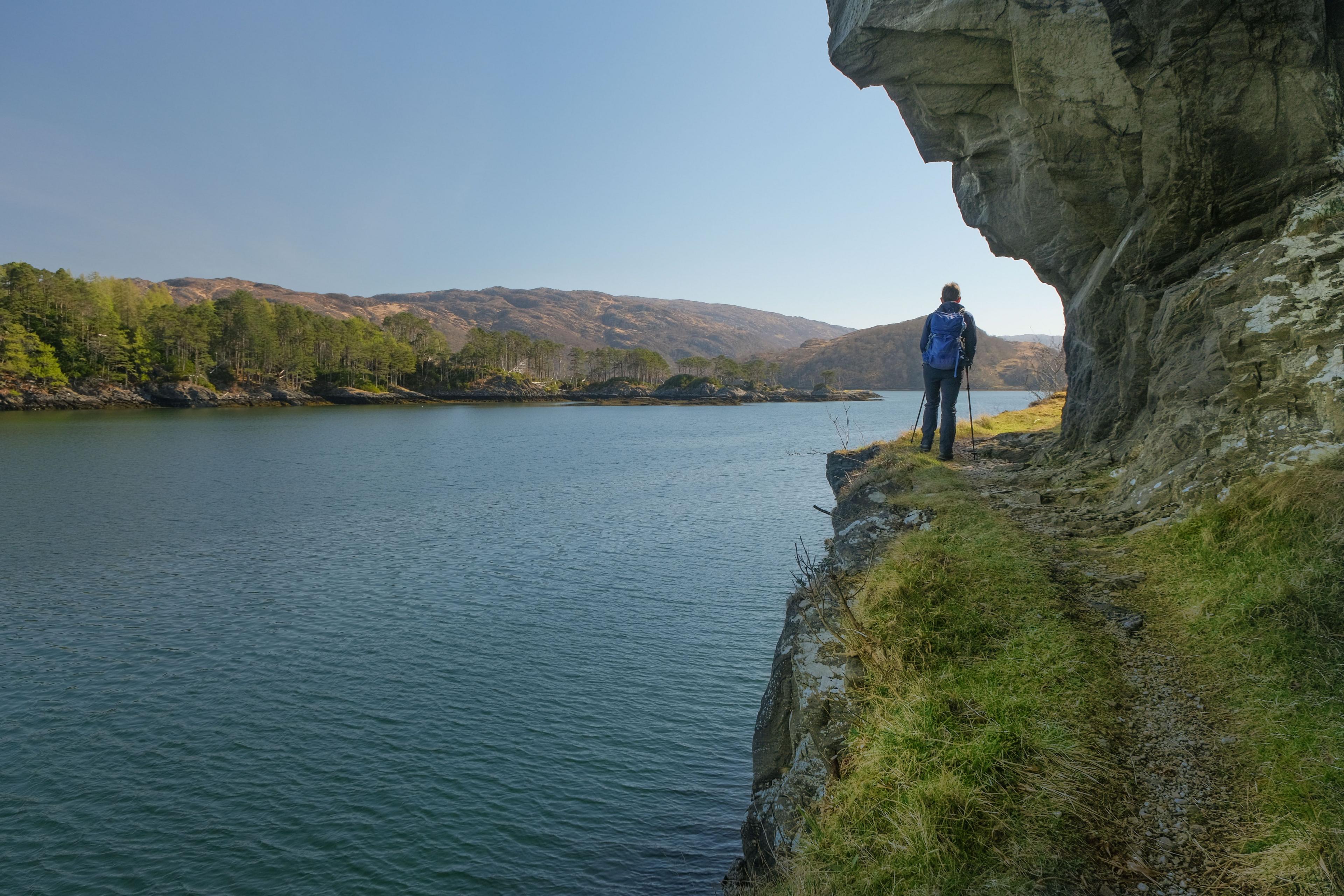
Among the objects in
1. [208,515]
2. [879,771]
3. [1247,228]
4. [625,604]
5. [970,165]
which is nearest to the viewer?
[879,771]

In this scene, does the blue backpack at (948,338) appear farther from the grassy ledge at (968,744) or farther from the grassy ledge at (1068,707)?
the grassy ledge at (968,744)

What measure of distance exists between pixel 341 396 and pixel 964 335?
5269 inches

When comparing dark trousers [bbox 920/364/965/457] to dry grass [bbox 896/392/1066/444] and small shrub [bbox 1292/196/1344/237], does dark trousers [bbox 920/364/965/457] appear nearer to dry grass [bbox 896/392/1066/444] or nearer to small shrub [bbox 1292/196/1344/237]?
dry grass [bbox 896/392/1066/444]

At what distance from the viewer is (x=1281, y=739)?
432 centimetres

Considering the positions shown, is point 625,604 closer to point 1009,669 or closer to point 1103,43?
point 1009,669

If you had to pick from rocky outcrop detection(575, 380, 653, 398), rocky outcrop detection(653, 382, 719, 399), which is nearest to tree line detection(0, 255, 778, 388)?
rocky outcrop detection(575, 380, 653, 398)

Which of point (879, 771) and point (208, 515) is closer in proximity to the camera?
point (879, 771)

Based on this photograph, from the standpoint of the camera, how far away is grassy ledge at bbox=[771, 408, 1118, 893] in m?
4.29

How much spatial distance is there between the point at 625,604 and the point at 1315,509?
43.0 feet

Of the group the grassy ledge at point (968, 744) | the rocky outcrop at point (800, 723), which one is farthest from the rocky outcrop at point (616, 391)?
the grassy ledge at point (968, 744)

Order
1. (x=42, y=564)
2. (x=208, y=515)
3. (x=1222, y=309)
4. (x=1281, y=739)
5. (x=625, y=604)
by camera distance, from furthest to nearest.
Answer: (x=208, y=515)
(x=42, y=564)
(x=625, y=604)
(x=1222, y=309)
(x=1281, y=739)

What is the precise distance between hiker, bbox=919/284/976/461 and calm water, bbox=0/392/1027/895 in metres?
5.62

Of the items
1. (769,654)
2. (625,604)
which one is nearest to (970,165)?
(769,654)

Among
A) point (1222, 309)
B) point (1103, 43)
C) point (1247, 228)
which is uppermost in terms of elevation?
point (1103, 43)
